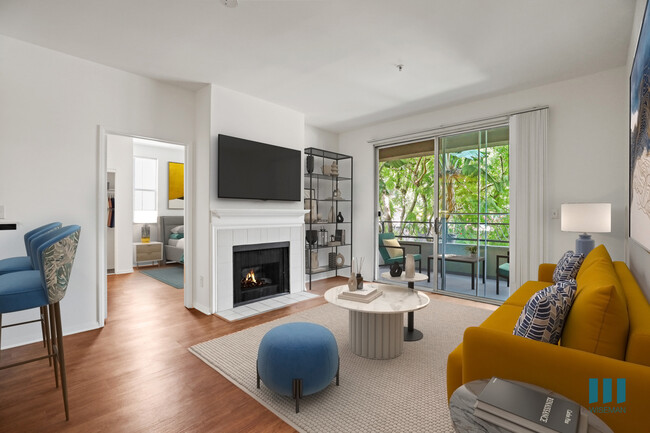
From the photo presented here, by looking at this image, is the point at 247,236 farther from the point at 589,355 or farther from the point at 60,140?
the point at 589,355

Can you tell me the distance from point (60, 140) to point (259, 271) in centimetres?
258

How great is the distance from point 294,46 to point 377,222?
323 centimetres

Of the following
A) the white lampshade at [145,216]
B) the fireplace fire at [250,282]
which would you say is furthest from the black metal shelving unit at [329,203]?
the white lampshade at [145,216]

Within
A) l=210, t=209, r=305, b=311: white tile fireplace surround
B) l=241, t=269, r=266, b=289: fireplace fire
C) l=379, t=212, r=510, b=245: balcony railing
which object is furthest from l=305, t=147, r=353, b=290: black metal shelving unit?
l=379, t=212, r=510, b=245: balcony railing

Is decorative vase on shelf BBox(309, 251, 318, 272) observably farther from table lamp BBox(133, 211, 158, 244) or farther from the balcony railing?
table lamp BBox(133, 211, 158, 244)

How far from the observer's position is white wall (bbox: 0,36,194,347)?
2.71m

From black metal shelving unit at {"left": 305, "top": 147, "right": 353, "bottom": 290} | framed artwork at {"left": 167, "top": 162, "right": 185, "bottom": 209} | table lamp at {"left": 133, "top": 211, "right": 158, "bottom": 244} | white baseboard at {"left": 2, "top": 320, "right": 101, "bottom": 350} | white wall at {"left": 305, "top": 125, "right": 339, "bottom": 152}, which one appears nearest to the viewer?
white baseboard at {"left": 2, "top": 320, "right": 101, "bottom": 350}

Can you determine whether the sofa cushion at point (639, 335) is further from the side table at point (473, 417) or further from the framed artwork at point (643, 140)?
the framed artwork at point (643, 140)

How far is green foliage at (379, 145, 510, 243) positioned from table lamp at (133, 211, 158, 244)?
5240 mm

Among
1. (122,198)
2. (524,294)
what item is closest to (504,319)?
(524,294)

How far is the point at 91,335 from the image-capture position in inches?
118

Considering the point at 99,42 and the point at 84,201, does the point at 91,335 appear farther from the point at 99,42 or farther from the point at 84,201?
the point at 99,42

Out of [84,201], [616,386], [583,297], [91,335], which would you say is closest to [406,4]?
[583,297]

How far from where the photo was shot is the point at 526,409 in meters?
0.98
